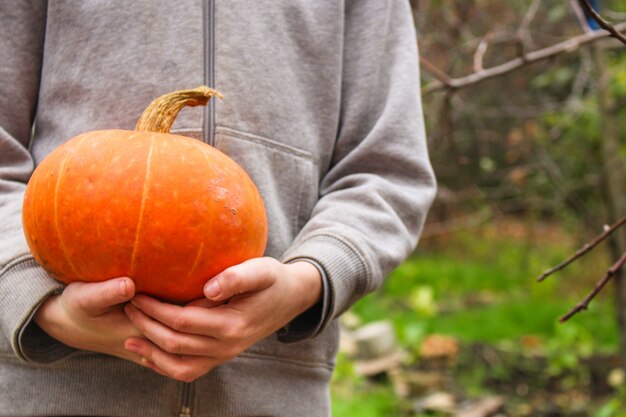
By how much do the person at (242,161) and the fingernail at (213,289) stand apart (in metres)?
0.04

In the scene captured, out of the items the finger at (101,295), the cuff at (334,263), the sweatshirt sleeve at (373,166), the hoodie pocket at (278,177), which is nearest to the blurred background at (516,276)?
the sweatshirt sleeve at (373,166)

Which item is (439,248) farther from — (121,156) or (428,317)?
(121,156)

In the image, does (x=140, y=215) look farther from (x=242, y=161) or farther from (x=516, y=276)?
(x=516, y=276)

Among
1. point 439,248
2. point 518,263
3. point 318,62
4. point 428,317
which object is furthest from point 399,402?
point 439,248

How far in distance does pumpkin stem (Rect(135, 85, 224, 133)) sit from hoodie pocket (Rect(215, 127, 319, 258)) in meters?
0.14

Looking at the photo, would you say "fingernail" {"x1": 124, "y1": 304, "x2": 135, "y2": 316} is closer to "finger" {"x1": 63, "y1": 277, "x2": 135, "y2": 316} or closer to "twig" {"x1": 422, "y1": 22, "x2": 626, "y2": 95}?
"finger" {"x1": 63, "y1": 277, "x2": 135, "y2": 316}

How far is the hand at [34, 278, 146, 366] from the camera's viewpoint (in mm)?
876

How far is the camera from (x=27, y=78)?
1180 millimetres

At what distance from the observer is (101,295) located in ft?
2.87

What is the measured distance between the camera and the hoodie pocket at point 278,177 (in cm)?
116

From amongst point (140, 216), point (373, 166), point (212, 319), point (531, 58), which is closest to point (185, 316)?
point (212, 319)

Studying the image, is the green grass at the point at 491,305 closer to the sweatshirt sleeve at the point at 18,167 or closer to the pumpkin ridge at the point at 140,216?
the sweatshirt sleeve at the point at 18,167

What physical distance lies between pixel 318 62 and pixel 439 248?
22.4 ft

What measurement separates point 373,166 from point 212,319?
49 cm
